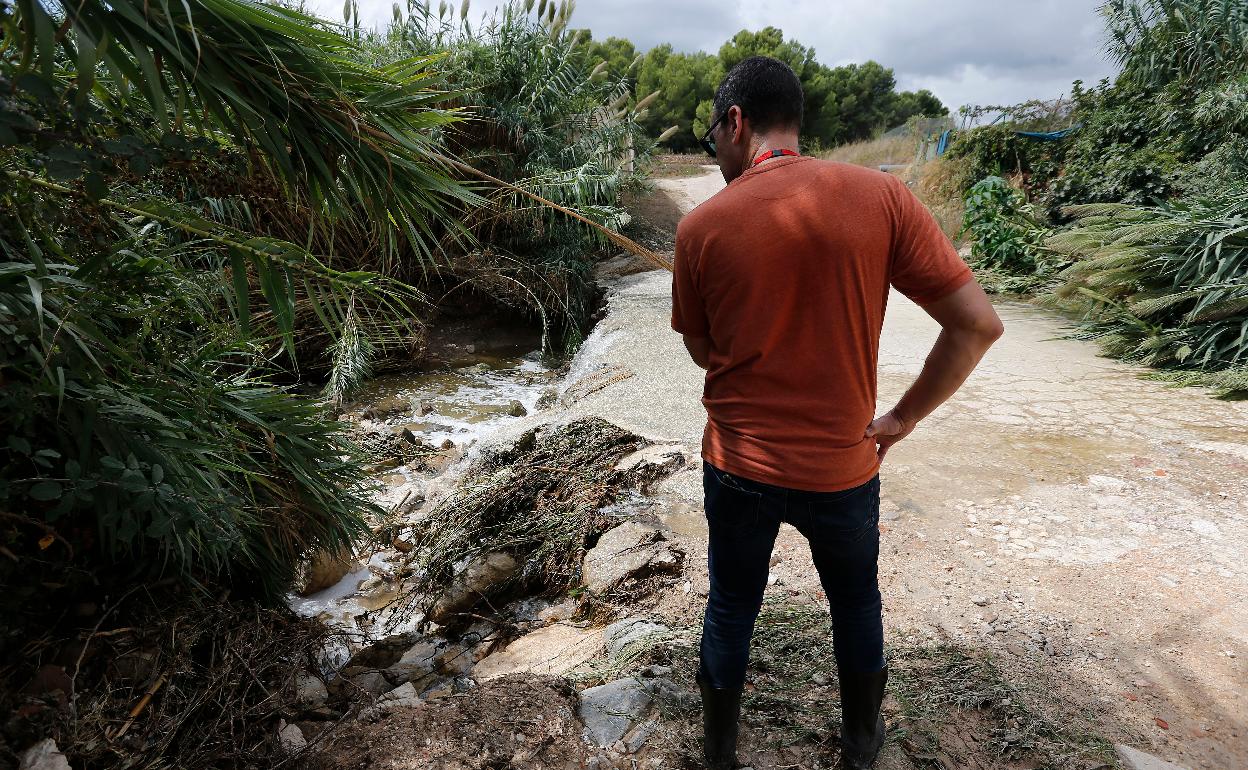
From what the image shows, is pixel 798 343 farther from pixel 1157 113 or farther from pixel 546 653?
pixel 1157 113

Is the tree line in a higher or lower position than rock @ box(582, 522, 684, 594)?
higher

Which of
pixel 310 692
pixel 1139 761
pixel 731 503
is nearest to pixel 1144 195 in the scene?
pixel 1139 761

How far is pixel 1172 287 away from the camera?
5.18 meters

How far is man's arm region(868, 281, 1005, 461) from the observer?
57.9 inches

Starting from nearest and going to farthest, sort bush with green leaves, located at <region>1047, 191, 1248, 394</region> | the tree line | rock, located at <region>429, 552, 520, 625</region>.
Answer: rock, located at <region>429, 552, 520, 625</region> → bush with green leaves, located at <region>1047, 191, 1248, 394</region> → the tree line

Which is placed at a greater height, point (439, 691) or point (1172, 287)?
point (1172, 287)

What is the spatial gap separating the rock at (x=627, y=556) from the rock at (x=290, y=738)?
1.17m

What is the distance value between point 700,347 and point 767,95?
0.58 metres

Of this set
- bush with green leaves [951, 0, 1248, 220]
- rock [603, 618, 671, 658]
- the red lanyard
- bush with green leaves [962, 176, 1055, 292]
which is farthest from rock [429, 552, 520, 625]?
bush with green leaves [951, 0, 1248, 220]

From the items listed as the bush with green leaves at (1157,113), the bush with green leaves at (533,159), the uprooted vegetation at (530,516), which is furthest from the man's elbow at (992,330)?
the bush with green leaves at (1157,113)

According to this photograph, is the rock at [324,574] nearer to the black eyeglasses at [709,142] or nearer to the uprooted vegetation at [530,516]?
the uprooted vegetation at [530,516]

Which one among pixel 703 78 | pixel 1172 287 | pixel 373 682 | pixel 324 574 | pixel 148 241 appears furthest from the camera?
pixel 703 78

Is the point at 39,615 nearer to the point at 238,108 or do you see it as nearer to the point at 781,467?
the point at 238,108

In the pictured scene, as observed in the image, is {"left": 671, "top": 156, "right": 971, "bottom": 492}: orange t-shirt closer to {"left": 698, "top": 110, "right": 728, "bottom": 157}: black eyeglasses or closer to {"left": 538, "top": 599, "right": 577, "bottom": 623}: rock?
{"left": 698, "top": 110, "right": 728, "bottom": 157}: black eyeglasses
